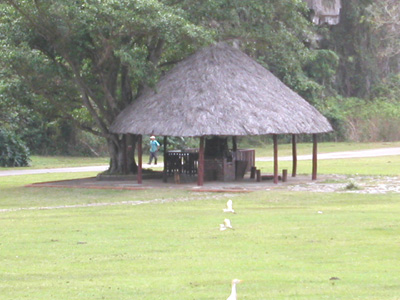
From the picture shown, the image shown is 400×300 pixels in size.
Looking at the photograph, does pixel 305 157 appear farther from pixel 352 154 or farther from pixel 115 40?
pixel 115 40

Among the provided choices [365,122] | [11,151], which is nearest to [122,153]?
[11,151]

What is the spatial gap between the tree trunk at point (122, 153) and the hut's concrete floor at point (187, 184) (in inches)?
30.1

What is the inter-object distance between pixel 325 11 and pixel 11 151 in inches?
963

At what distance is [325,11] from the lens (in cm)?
5116

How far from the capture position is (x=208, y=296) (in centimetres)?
848

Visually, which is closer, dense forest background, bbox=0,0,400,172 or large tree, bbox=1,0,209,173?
large tree, bbox=1,0,209,173

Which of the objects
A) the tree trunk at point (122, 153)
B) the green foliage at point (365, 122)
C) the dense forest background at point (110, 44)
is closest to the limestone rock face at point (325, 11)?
the green foliage at point (365, 122)

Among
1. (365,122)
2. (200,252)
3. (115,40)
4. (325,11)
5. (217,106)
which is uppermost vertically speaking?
(325,11)

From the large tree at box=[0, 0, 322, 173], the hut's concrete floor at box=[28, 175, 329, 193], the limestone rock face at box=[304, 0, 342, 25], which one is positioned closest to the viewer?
the large tree at box=[0, 0, 322, 173]

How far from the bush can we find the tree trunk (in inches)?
436

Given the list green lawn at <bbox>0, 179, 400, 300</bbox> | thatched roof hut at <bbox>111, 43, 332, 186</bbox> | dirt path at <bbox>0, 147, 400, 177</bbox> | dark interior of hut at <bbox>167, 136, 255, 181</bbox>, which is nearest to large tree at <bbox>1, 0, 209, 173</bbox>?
thatched roof hut at <bbox>111, 43, 332, 186</bbox>

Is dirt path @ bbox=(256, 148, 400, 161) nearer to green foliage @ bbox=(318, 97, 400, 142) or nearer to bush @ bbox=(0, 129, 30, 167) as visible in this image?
green foliage @ bbox=(318, 97, 400, 142)

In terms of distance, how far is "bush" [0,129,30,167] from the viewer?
120 feet

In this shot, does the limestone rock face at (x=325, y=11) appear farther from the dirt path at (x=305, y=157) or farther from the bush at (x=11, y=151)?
the bush at (x=11, y=151)
